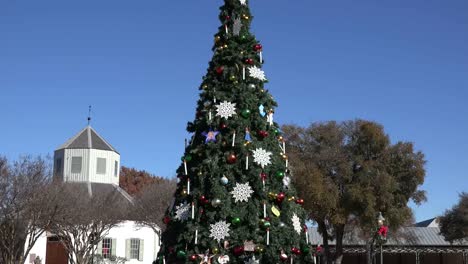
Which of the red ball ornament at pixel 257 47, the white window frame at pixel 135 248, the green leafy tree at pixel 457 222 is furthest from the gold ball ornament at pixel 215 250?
the green leafy tree at pixel 457 222

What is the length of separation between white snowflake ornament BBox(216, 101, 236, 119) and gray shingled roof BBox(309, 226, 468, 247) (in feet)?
118

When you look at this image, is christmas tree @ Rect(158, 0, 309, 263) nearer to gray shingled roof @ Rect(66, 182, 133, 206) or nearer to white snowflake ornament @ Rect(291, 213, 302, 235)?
white snowflake ornament @ Rect(291, 213, 302, 235)

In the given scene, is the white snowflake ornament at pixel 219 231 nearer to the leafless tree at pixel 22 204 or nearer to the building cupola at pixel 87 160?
the leafless tree at pixel 22 204

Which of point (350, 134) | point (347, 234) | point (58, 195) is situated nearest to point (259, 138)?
point (58, 195)

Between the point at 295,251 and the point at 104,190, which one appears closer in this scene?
the point at 295,251

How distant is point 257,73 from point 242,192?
2.84 meters

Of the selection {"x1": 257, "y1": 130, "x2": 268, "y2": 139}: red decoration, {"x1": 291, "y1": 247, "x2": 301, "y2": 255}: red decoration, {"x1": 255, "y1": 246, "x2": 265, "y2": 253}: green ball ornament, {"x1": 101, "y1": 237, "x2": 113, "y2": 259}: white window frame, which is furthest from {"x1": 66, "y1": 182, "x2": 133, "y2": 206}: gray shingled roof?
{"x1": 255, "y1": 246, "x2": 265, "y2": 253}: green ball ornament

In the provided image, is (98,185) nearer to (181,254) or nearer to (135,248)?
(135,248)

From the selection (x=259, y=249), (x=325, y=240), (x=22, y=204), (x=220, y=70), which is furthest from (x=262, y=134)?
(x=325, y=240)

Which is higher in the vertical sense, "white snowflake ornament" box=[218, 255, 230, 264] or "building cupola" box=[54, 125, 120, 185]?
"building cupola" box=[54, 125, 120, 185]

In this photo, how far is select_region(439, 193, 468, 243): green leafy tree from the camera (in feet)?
148

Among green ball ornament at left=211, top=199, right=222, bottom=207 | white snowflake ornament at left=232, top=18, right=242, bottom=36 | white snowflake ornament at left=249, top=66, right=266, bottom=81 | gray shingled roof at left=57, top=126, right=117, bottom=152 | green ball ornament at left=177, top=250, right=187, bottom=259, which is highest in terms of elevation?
gray shingled roof at left=57, top=126, right=117, bottom=152

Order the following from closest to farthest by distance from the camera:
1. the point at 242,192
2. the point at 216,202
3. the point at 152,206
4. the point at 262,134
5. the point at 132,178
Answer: the point at 216,202 → the point at 242,192 → the point at 262,134 → the point at 152,206 → the point at 132,178

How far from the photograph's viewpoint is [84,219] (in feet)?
111
